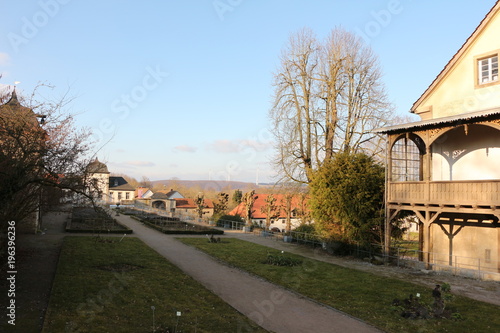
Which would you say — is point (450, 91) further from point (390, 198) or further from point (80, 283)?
point (80, 283)

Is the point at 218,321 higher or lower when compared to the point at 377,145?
lower

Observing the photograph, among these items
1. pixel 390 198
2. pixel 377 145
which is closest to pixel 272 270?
pixel 390 198

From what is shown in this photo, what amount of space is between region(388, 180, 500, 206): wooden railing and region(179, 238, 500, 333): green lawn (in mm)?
4418

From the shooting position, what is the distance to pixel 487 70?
1866 cm

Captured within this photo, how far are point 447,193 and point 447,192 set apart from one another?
45mm

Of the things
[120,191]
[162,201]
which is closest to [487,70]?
[162,201]

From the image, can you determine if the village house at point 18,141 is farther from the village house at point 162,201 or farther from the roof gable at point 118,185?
the roof gable at point 118,185

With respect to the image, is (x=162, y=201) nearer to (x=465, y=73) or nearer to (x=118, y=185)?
(x=118, y=185)

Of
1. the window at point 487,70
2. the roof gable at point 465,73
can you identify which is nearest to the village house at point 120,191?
the roof gable at point 465,73

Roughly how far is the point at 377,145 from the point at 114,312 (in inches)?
898

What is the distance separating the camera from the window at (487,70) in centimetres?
1836

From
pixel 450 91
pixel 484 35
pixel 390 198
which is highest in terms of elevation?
pixel 484 35

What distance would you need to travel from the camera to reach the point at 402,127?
18.8 meters

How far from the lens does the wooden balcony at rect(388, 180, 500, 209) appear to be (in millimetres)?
15492
